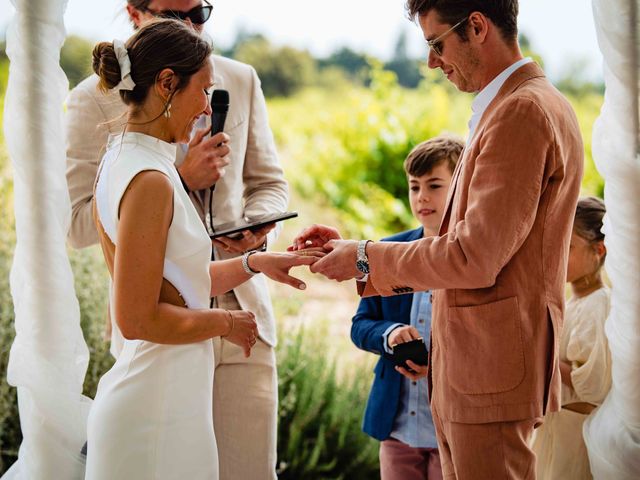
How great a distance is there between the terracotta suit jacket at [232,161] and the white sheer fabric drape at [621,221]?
105cm

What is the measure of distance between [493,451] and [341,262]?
2.04ft

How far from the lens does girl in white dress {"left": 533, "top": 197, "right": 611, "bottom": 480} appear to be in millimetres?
2674

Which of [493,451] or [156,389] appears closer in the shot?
[156,389]

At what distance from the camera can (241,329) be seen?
203 cm

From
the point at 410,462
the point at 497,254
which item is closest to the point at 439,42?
the point at 497,254

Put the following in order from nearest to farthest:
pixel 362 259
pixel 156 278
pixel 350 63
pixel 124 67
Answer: pixel 156 278 → pixel 124 67 → pixel 362 259 → pixel 350 63

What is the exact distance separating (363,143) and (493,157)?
4.29 metres

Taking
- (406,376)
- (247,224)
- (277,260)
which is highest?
(247,224)

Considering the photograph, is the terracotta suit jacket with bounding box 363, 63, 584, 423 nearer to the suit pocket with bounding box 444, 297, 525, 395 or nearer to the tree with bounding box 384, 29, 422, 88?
the suit pocket with bounding box 444, 297, 525, 395

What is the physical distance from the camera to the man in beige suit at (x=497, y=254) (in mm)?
1906

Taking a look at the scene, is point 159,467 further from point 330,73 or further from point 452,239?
point 330,73

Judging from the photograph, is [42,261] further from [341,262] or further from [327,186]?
[327,186]

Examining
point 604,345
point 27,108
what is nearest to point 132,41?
point 27,108

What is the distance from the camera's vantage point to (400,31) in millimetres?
7148
